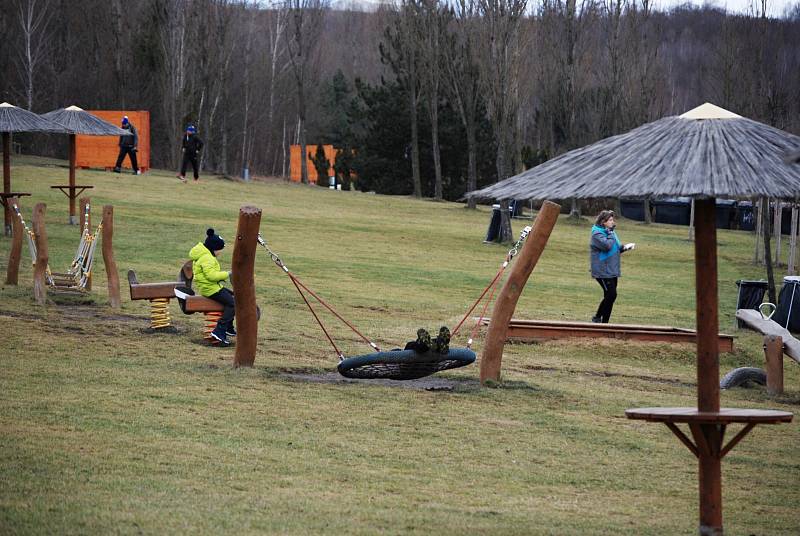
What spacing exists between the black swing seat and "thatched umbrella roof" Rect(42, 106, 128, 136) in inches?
653

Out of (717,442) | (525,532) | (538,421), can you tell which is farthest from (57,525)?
(538,421)

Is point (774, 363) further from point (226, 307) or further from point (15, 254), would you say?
point (15, 254)

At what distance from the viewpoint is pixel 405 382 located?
1421 cm

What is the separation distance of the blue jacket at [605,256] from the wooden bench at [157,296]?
6.52m

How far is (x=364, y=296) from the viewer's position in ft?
72.7

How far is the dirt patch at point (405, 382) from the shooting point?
13.7 m

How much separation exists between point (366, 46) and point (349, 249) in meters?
97.1

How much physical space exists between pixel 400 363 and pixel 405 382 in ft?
5.46

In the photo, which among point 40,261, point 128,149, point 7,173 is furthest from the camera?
point 128,149

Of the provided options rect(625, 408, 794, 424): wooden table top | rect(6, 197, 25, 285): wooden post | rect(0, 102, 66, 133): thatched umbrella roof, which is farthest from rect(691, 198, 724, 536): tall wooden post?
rect(0, 102, 66, 133): thatched umbrella roof

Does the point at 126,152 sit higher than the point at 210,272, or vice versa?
the point at 126,152

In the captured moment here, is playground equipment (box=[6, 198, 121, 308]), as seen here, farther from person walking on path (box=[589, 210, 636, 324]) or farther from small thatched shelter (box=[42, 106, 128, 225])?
small thatched shelter (box=[42, 106, 128, 225])

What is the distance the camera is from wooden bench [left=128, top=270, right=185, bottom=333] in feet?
52.7

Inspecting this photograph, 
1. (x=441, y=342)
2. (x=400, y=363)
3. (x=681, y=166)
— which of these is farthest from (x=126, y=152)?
(x=681, y=166)
